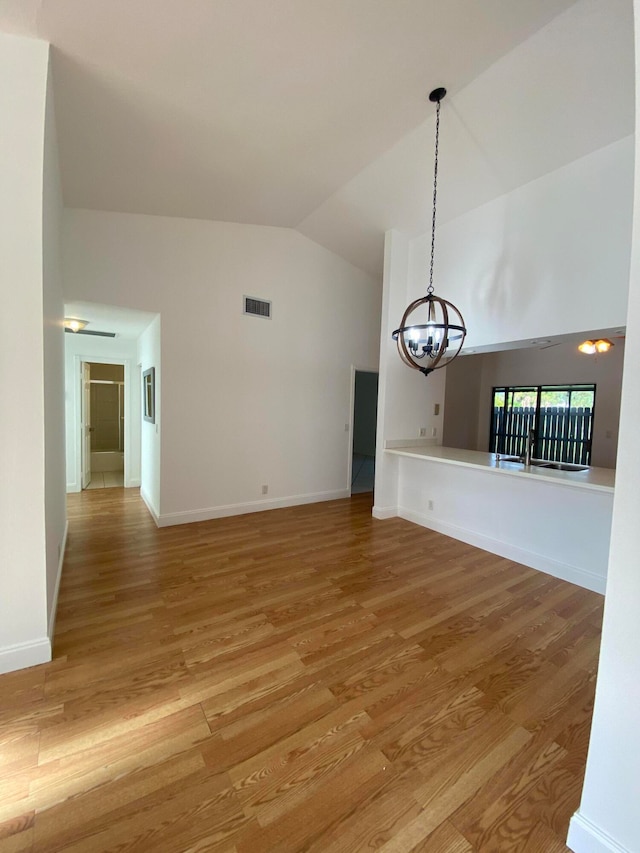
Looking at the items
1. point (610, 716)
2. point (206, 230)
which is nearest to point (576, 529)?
point (610, 716)

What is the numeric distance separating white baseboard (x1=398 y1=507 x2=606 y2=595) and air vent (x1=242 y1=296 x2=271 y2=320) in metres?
3.13

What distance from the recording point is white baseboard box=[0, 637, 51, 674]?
6.04 ft

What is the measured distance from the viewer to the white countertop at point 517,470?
2.75m

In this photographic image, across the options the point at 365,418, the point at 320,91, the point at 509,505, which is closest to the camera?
the point at 320,91

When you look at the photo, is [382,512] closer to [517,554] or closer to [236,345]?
[517,554]

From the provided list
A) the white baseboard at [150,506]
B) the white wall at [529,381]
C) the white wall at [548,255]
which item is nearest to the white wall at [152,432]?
the white baseboard at [150,506]

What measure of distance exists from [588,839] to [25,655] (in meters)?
2.52

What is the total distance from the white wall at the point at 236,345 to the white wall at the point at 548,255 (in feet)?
6.02

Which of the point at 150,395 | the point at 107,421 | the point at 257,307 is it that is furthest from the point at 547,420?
the point at 107,421

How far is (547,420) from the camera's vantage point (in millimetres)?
6867

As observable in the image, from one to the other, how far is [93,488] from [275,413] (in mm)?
3431

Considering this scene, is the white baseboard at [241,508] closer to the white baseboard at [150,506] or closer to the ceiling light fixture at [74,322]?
the white baseboard at [150,506]

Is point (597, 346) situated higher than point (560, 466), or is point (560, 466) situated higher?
point (597, 346)

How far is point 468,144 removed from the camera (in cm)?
286
